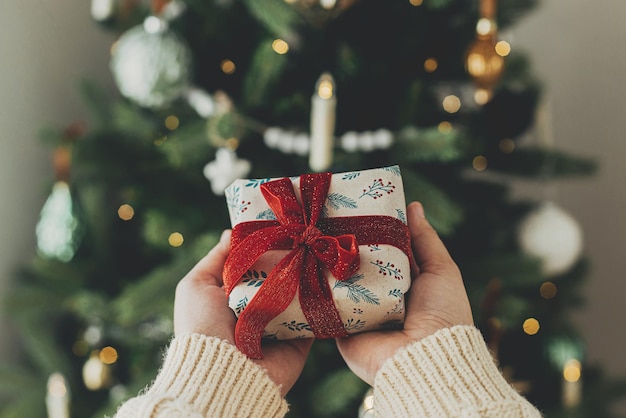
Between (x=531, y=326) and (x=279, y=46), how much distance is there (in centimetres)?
88

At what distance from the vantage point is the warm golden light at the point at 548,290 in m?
1.45

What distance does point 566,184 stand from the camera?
6.09 feet

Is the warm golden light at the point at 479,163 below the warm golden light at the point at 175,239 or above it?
above

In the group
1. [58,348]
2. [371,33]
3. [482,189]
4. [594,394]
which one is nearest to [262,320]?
[371,33]

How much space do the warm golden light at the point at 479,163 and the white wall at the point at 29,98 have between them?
1.04 m

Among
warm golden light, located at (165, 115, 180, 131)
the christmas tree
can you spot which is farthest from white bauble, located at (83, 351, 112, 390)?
warm golden light, located at (165, 115, 180, 131)

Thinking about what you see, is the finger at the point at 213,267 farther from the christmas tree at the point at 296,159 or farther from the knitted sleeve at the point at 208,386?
the christmas tree at the point at 296,159

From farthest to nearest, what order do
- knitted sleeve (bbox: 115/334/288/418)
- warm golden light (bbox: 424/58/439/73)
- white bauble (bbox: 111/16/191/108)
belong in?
warm golden light (bbox: 424/58/439/73) → white bauble (bbox: 111/16/191/108) → knitted sleeve (bbox: 115/334/288/418)

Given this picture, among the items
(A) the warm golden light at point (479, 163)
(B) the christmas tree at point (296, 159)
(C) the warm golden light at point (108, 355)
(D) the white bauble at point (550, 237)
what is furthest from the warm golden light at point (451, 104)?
(C) the warm golden light at point (108, 355)

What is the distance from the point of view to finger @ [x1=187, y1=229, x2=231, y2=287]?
78cm

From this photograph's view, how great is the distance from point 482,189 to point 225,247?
0.73m

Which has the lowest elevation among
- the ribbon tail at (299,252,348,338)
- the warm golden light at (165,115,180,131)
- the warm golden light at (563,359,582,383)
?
the warm golden light at (563,359,582,383)

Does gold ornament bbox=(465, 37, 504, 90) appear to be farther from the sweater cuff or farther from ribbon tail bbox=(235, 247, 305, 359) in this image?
the sweater cuff

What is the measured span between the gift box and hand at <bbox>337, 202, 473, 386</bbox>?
0.08 feet
